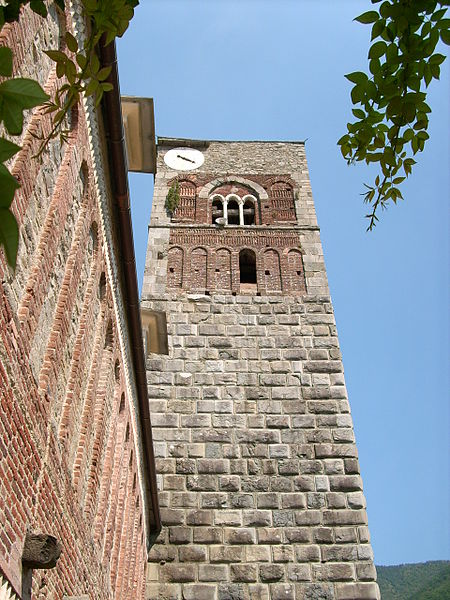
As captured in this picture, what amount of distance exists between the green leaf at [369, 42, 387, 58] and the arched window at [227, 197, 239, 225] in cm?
1276

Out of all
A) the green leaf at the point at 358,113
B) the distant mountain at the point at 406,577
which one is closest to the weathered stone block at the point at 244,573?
the green leaf at the point at 358,113

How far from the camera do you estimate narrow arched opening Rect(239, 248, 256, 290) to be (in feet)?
44.8

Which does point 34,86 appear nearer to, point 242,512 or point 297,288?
point 242,512

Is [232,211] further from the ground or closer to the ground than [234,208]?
closer to the ground

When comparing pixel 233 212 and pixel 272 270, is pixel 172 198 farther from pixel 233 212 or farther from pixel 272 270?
pixel 272 270

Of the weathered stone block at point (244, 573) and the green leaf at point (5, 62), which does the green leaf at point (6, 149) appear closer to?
the green leaf at point (5, 62)

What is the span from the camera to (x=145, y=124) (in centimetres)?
909

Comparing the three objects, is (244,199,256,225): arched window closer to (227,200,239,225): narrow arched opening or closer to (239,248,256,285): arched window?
(227,200,239,225): narrow arched opening

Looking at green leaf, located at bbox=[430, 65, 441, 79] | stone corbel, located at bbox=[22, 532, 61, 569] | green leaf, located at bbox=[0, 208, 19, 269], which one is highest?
green leaf, located at bbox=[430, 65, 441, 79]

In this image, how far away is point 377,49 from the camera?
2.10 metres

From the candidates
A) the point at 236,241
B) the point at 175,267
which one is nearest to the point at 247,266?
the point at 236,241

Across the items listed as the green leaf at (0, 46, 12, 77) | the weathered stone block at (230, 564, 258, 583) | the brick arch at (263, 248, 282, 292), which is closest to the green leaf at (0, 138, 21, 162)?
the green leaf at (0, 46, 12, 77)

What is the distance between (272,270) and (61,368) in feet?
29.0

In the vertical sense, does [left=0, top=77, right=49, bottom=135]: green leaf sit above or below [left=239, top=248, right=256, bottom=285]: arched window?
below
